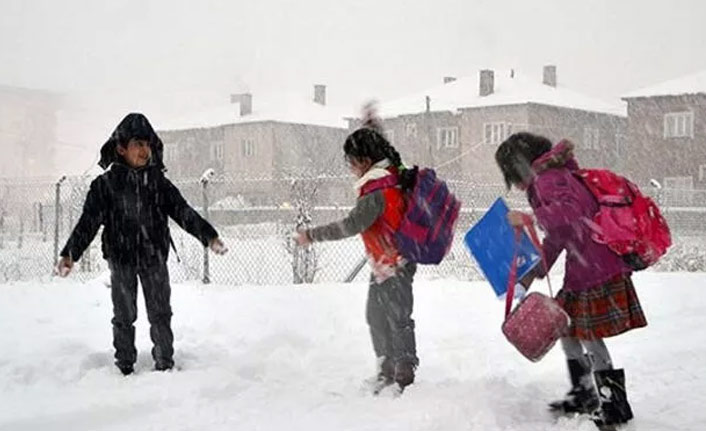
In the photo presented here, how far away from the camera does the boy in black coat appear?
547 centimetres

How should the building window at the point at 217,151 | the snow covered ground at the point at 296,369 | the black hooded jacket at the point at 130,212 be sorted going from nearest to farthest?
the snow covered ground at the point at 296,369 < the black hooded jacket at the point at 130,212 < the building window at the point at 217,151

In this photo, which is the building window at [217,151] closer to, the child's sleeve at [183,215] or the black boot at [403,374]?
the child's sleeve at [183,215]

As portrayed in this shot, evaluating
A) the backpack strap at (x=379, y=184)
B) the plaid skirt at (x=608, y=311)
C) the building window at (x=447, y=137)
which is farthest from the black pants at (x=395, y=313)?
the building window at (x=447, y=137)

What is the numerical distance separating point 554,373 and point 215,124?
4903 cm

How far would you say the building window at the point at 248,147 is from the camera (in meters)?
51.8

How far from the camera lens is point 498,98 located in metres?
44.8

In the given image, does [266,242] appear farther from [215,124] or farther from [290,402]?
[215,124]

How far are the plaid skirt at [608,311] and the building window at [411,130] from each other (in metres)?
42.8

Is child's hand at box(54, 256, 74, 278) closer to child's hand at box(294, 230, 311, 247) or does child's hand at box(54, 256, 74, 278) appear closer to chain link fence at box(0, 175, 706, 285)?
chain link fence at box(0, 175, 706, 285)

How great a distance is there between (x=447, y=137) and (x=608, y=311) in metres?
42.5

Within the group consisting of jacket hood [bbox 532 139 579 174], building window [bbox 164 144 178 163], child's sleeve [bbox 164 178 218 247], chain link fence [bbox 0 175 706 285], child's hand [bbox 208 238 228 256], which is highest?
building window [bbox 164 144 178 163]

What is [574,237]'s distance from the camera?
4270 millimetres

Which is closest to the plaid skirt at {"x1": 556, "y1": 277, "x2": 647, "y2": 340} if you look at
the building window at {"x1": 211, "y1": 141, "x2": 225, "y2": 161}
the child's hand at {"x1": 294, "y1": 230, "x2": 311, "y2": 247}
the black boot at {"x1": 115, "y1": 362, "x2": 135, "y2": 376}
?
the child's hand at {"x1": 294, "y1": 230, "x2": 311, "y2": 247}

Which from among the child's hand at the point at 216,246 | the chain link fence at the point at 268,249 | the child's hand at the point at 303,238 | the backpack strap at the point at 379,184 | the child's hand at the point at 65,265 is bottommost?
the chain link fence at the point at 268,249
